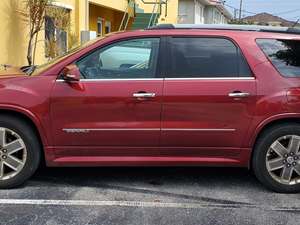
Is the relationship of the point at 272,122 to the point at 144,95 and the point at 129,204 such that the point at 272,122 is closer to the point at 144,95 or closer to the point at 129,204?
the point at 144,95

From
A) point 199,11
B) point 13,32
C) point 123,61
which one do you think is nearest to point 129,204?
point 123,61

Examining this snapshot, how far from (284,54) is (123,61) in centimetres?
170

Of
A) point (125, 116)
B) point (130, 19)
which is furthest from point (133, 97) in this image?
point (130, 19)

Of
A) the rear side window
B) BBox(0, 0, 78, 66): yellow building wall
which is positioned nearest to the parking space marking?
the rear side window

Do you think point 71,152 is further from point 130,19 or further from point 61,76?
point 130,19

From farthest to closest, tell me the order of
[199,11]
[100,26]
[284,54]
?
[199,11]
[100,26]
[284,54]

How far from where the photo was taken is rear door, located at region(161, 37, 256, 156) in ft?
17.0

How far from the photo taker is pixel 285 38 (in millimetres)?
5441

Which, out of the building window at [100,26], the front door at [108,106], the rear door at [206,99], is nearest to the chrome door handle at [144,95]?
the front door at [108,106]

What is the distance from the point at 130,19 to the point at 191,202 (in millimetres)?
17061

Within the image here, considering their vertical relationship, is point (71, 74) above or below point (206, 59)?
below

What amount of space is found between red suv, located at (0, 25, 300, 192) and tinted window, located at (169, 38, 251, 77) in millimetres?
10

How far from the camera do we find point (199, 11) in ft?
141

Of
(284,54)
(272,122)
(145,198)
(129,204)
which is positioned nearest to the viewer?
(129,204)
